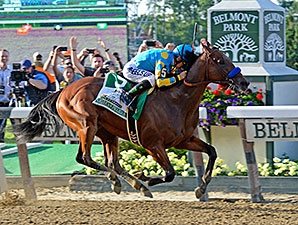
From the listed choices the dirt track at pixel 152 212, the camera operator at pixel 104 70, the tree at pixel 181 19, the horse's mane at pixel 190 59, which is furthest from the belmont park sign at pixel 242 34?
the tree at pixel 181 19

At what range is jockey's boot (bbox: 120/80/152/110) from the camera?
5602 millimetres

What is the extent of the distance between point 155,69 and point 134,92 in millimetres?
317

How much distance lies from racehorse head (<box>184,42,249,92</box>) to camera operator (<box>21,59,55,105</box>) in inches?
160

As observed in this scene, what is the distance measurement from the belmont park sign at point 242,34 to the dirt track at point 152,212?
245 cm

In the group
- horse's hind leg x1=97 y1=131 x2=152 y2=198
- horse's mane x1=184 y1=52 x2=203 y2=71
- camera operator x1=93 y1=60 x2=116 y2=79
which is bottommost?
horse's hind leg x1=97 y1=131 x2=152 y2=198

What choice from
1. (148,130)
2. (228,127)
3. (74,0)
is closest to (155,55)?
(148,130)

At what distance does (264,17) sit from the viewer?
793 cm

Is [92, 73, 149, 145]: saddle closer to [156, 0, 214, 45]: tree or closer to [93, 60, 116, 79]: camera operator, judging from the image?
[93, 60, 116, 79]: camera operator

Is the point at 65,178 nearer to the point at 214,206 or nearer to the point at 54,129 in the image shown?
the point at 54,129

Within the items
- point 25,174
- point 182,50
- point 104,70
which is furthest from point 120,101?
point 104,70

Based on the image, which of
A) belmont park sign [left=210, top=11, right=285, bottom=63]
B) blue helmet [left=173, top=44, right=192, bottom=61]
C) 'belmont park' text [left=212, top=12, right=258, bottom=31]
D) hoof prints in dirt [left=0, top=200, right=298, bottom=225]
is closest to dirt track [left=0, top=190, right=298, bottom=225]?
hoof prints in dirt [left=0, top=200, right=298, bottom=225]

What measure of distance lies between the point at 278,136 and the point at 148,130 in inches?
55.6

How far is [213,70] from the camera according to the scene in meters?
5.57

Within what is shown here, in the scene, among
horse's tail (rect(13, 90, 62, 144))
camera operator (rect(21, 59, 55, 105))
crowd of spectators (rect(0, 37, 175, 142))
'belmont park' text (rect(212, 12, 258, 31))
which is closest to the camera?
horse's tail (rect(13, 90, 62, 144))
